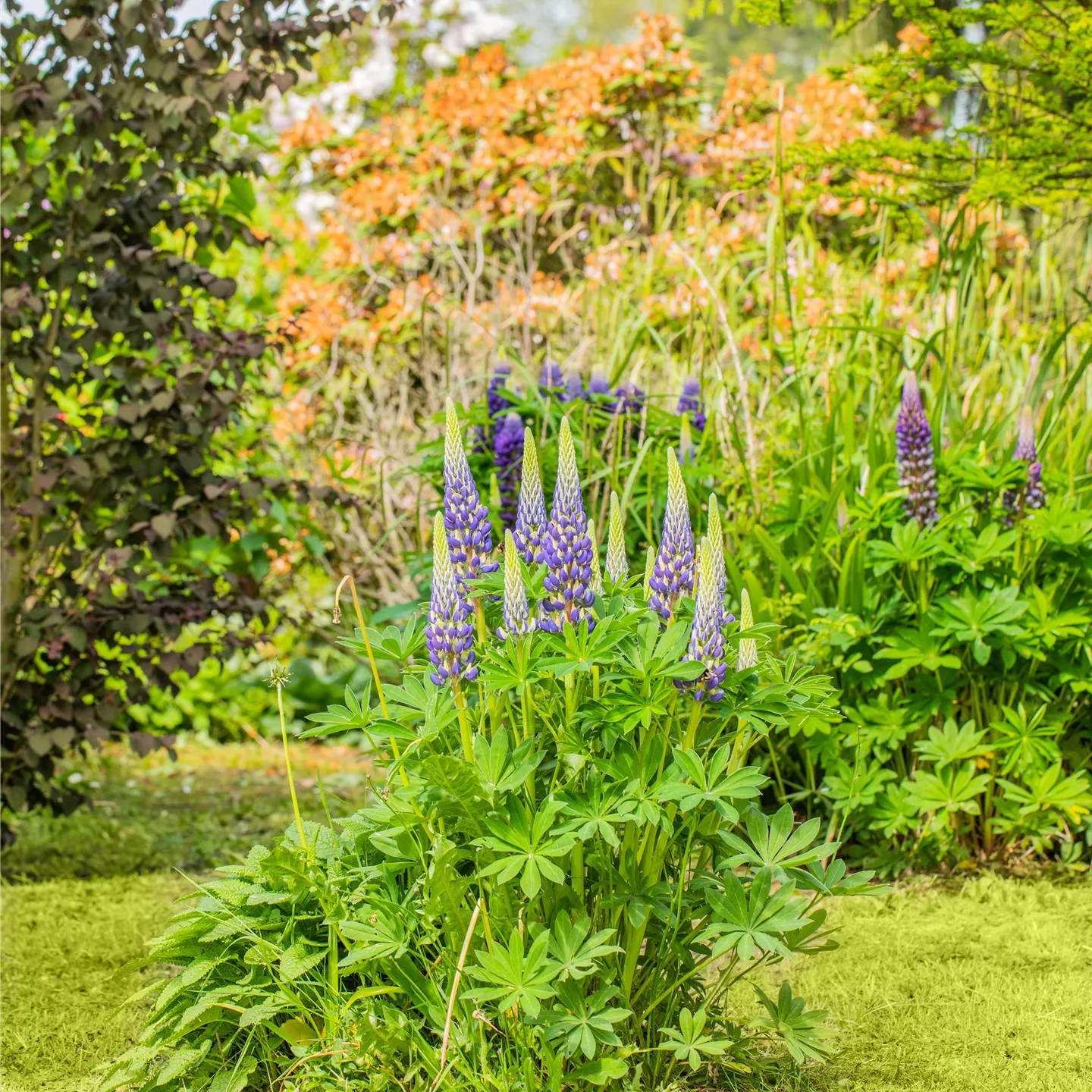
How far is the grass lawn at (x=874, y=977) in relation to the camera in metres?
1.81

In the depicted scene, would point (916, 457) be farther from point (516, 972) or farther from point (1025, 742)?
point (516, 972)

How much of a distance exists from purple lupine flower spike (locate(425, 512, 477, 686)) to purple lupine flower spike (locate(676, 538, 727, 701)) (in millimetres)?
319

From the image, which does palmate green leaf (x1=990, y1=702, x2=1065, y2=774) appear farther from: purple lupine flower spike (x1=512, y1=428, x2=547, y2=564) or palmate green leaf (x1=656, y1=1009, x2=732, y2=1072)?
purple lupine flower spike (x1=512, y1=428, x2=547, y2=564)

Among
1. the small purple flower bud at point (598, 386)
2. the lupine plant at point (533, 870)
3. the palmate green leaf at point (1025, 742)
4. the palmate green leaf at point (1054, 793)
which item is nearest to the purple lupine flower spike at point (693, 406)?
the small purple flower bud at point (598, 386)

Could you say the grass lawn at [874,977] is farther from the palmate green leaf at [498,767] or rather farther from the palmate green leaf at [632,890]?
the palmate green leaf at [498,767]

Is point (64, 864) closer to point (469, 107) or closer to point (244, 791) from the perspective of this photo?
point (244, 791)

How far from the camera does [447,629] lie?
159 cm

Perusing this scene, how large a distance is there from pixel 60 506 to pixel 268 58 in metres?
1.47

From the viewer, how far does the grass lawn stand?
1.81 metres

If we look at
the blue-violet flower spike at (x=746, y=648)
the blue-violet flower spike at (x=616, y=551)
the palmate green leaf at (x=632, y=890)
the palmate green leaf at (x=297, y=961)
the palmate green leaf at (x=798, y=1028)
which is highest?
the blue-violet flower spike at (x=616, y=551)

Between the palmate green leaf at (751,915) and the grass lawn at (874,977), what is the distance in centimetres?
38

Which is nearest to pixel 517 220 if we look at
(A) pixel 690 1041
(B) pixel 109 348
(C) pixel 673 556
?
A: (B) pixel 109 348

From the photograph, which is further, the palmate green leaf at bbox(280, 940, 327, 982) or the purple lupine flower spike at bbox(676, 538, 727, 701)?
the palmate green leaf at bbox(280, 940, 327, 982)

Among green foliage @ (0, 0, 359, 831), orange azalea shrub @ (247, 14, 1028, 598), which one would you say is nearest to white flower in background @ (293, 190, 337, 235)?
orange azalea shrub @ (247, 14, 1028, 598)
